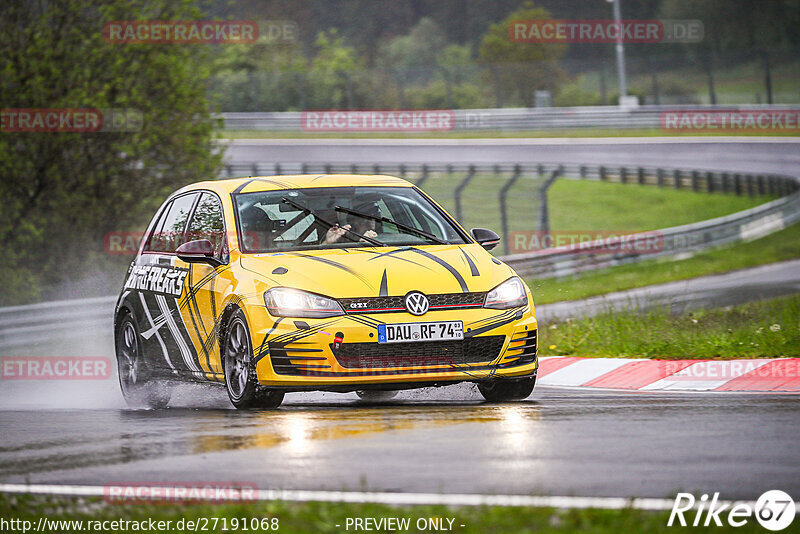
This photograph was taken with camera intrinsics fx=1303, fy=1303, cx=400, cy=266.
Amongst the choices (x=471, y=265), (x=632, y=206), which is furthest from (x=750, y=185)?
(x=471, y=265)

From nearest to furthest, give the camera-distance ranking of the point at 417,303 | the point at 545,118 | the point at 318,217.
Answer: the point at 417,303, the point at 318,217, the point at 545,118

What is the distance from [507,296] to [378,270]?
872 millimetres

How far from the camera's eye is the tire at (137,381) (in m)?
10.2

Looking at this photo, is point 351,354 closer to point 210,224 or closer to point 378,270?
point 378,270

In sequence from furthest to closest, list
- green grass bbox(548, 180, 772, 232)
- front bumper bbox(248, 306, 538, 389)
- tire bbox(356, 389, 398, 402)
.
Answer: green grass bbox(548, 180, 772, 232), tire bbox(356, 389, 398, 402), front bumper bbox(248, 306, 538, 389)

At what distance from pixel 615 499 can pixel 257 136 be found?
171 ft

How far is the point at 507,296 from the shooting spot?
28.1 feet

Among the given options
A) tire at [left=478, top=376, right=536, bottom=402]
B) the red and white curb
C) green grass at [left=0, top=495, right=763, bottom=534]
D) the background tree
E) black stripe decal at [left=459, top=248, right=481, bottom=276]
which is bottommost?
the red and white curb

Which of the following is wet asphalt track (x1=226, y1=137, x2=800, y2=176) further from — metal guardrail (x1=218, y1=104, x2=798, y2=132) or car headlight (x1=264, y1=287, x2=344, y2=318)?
car headlight (x1=264, y1=287, x2=344, y2=318)

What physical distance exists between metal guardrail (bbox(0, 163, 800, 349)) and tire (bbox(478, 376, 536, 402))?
8045mm

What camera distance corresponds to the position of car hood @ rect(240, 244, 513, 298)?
8.30 meters

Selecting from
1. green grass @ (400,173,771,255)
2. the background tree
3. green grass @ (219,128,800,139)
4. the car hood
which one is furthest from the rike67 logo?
the background tree

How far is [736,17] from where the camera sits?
8869 centimetres

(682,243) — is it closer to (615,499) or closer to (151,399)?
(151,399)
